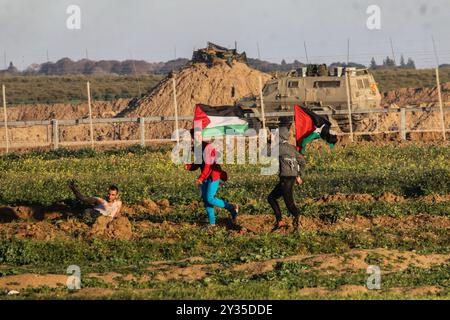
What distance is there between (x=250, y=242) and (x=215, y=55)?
30.7m

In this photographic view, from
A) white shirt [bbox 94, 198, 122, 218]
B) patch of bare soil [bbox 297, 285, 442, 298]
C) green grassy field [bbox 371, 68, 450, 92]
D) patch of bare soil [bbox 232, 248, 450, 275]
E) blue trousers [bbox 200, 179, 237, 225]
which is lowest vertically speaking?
patch of bare soil [bbox 297, 285, 442, 298]

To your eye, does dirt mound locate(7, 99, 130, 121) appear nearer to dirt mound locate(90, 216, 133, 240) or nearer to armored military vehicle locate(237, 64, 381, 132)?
armored military vehicle locate(237, 64, 381, 132)

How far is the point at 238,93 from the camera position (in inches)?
1826

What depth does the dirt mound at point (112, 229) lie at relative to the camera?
61.9ft

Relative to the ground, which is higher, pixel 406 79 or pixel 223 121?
pixel 406 79

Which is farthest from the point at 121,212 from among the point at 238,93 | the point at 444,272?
the point at 238,93

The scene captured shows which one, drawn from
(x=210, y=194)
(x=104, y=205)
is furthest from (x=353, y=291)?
(x=104, y=205)

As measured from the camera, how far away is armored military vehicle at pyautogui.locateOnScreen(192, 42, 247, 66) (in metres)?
48.2

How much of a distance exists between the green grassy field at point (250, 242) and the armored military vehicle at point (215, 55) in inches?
784

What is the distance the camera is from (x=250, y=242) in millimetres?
18203

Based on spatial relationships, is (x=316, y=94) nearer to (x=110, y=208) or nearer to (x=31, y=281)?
(x=110, y=208)

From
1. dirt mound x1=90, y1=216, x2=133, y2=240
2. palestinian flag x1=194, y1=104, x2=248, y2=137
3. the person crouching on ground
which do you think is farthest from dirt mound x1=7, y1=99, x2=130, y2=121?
dirt mound x1=90, y1=216, x2=133, y2=240

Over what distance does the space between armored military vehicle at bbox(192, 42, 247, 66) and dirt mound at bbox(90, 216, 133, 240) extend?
29010 mm
